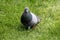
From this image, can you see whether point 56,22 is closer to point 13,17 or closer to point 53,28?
point 53,28

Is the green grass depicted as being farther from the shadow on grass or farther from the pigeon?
the pigeon

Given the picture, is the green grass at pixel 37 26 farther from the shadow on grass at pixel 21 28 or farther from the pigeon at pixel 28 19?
the pigeon at pixel 28 19

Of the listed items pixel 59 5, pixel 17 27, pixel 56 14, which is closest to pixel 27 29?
pixel 17 27

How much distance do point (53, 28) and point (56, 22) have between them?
0.26m

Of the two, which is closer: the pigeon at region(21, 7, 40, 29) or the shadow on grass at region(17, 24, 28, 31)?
the pigeon at region(21, 7, 40, 29)

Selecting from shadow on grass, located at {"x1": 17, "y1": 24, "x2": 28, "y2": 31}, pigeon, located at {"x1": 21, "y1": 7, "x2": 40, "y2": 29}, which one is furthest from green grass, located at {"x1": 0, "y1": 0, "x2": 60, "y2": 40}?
pigeon, located at {"x1": 21, "y1": 7, "x2": 40, "y2": 29}

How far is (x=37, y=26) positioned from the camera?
522 centimetres

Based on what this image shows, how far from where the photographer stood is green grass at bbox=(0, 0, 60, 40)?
4945 millimetres

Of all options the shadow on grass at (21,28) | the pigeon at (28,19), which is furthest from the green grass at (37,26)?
the pigeon at (28,19)

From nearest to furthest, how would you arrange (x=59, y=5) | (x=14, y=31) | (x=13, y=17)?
1. (x=14, y=31)
2. (x=13, y=17)
3. (x=59, y=5)

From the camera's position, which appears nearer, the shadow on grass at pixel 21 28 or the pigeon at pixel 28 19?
the pigeon at pixel 28 19

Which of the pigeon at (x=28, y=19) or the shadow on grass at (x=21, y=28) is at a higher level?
the pigeon at (x=28, y=19)

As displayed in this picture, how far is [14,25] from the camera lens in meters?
5.22

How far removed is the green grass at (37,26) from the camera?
495 cm
